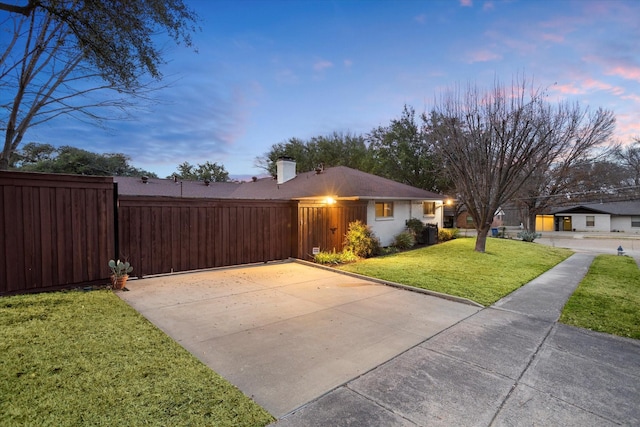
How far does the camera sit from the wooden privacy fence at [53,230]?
19.6 ft

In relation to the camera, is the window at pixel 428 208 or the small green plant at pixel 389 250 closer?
the small green plant at pixel 389 250

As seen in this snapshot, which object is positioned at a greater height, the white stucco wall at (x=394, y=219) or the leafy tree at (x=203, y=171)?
the leafy tree at (x=203, y=171)

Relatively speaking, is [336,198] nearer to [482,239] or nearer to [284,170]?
[482,239]

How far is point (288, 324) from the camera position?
4.93 meters

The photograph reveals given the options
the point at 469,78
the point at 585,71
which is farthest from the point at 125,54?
the point at 585,71

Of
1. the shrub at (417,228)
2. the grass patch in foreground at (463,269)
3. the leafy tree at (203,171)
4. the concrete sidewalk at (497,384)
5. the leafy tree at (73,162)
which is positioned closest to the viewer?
the concrete sidewalk at (497,384)

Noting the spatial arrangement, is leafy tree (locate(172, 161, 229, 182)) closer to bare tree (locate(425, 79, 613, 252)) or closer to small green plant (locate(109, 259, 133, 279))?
bare tree (locate(425, 79, 613, 252))

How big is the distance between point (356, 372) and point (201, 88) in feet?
30.1

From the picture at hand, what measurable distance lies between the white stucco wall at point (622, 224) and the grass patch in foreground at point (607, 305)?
4068 cm

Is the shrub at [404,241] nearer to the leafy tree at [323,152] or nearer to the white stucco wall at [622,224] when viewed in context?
the leafy tree at [323,152]

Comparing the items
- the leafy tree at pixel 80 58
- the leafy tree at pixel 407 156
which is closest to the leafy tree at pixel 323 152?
the leafy tree at pixel 407 156

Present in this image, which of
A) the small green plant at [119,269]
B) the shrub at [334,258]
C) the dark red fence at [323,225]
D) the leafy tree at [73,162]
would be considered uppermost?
the leafy tree at [73,162]

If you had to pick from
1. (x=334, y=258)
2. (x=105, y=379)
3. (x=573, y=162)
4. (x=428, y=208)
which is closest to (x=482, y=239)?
(x=428, y=208)

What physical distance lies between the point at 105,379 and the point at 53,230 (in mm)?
5023
